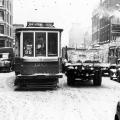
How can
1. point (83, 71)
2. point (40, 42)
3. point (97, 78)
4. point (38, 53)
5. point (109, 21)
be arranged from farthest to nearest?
point (109, 21)
point (97, 78)
point (83, 71)
point (40, 42)
point (38, 53)

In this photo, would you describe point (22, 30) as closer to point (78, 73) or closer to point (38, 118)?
point (78, 73)

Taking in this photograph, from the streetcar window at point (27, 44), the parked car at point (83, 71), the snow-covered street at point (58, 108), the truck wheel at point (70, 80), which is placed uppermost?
the streetcar window at point (27, 44)

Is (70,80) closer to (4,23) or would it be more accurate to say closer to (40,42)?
(40,42)

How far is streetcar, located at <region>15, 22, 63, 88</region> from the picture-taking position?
16984 mm

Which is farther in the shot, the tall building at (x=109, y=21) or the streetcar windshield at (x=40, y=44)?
the tall building at (x=109, y=21)

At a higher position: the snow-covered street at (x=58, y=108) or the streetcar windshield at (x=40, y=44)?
the streetcar windshield at (x=40, y=44)

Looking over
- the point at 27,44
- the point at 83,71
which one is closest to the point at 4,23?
the point at 83,71

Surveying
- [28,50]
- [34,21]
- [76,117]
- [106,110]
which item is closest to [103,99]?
[106,110]

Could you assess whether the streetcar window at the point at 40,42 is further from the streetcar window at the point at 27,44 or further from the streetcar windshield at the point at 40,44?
the streetcar window at the point at 27,44

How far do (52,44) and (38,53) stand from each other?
2.90 ft

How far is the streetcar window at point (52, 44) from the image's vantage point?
17350 millimetres

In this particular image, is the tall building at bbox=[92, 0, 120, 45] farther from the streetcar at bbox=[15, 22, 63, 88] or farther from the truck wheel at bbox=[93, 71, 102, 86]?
the streetcar at bbox=[15, 22, 63, 88]

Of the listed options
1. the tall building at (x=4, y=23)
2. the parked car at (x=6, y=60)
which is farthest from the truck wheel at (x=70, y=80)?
the tall building at (x=4, y=23)

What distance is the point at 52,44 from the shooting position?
17422 mm
